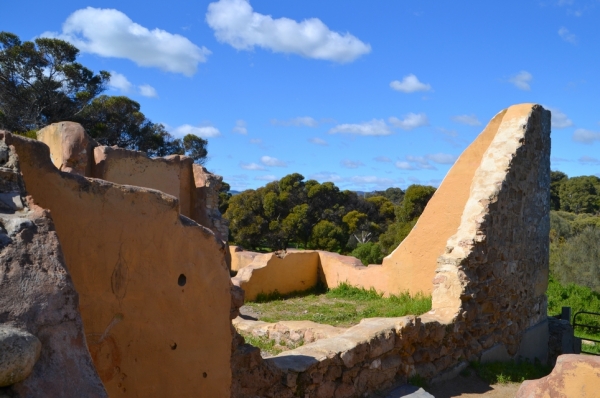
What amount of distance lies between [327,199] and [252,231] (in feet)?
15.7

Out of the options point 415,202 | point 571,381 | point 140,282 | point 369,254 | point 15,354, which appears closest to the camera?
point 15,354

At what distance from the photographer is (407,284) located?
933 centimetres

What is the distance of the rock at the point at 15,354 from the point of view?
1587 millimetres

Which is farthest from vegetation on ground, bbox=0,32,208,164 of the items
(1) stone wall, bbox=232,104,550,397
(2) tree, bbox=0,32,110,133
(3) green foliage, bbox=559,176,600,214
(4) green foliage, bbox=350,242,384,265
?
(3) green foliage, bbox=559,176,600,214

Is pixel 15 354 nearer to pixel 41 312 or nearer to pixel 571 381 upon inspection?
pixel 41 312

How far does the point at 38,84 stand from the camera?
1847 cm

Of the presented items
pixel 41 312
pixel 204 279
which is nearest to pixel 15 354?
pixel 41 312

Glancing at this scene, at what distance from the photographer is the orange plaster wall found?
874cm

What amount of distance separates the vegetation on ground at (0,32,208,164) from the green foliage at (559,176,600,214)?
85.7 ft

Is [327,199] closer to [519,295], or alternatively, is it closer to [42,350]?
[519,295]

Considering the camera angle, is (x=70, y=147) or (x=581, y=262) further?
(x=581, y=262)

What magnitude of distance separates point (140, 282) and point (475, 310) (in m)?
5.18

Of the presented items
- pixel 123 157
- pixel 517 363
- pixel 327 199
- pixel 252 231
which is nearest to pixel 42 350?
pixel 123 157

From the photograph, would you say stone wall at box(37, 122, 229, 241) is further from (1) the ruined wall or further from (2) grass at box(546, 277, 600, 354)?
(2) grass at box(546, 277, 600, 354)
